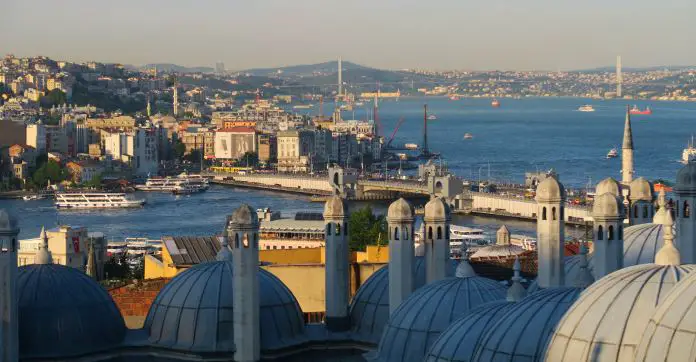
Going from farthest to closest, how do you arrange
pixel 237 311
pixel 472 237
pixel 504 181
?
pixel 504 181
pixel 472 237
pixel 237 311

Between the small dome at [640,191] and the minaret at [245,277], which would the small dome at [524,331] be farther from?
the small dome at [640,191]

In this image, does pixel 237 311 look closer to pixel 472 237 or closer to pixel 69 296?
pixel 69 296

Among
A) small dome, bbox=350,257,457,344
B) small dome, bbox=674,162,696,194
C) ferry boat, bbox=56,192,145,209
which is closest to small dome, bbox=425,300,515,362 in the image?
small dome, bbox=674,162,696,194

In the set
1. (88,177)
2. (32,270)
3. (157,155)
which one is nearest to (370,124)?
(157,155)

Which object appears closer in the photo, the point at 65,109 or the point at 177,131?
the point at 177,131

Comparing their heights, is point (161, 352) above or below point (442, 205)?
below

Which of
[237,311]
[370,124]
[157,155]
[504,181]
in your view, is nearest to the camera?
[237,311]

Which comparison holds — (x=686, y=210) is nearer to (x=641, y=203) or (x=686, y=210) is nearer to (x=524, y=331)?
(x=524, y=331)

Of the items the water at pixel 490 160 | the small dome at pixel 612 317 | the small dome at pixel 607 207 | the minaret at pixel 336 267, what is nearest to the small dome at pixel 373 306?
the minaret at pixel 336 267
